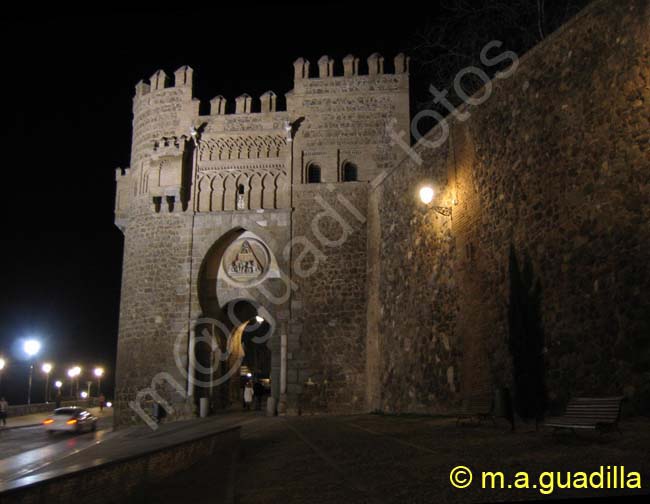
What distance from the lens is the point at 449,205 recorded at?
Result: 11938 millimetres

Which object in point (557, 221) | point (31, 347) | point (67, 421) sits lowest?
point (67, 421)

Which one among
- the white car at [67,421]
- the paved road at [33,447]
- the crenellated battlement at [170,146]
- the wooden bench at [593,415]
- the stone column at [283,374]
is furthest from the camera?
the crenellated battlement at [170,146]

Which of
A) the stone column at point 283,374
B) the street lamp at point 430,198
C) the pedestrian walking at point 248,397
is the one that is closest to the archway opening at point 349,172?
the stone column at point 283,374

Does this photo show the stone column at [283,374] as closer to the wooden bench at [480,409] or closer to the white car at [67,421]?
the white car at [67,421]

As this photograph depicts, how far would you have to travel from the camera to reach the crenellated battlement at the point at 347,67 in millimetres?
18641

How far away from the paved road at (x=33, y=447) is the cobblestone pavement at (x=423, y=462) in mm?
3542

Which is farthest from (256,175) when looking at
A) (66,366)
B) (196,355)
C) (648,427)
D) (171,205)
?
(66,366)

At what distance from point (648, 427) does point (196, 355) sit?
13.3m

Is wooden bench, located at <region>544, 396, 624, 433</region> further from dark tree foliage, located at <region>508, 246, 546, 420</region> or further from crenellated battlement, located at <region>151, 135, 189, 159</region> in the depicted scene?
crenellated battlement, located at <region>151, 135, 189, 159</region>

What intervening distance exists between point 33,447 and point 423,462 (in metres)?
11.6

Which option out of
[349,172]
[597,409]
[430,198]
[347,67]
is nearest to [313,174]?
[349,172]

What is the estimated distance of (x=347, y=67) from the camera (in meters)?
18.8

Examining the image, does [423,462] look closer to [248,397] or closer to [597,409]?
[597,409]

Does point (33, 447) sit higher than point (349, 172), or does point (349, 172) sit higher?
point (349, 172)
